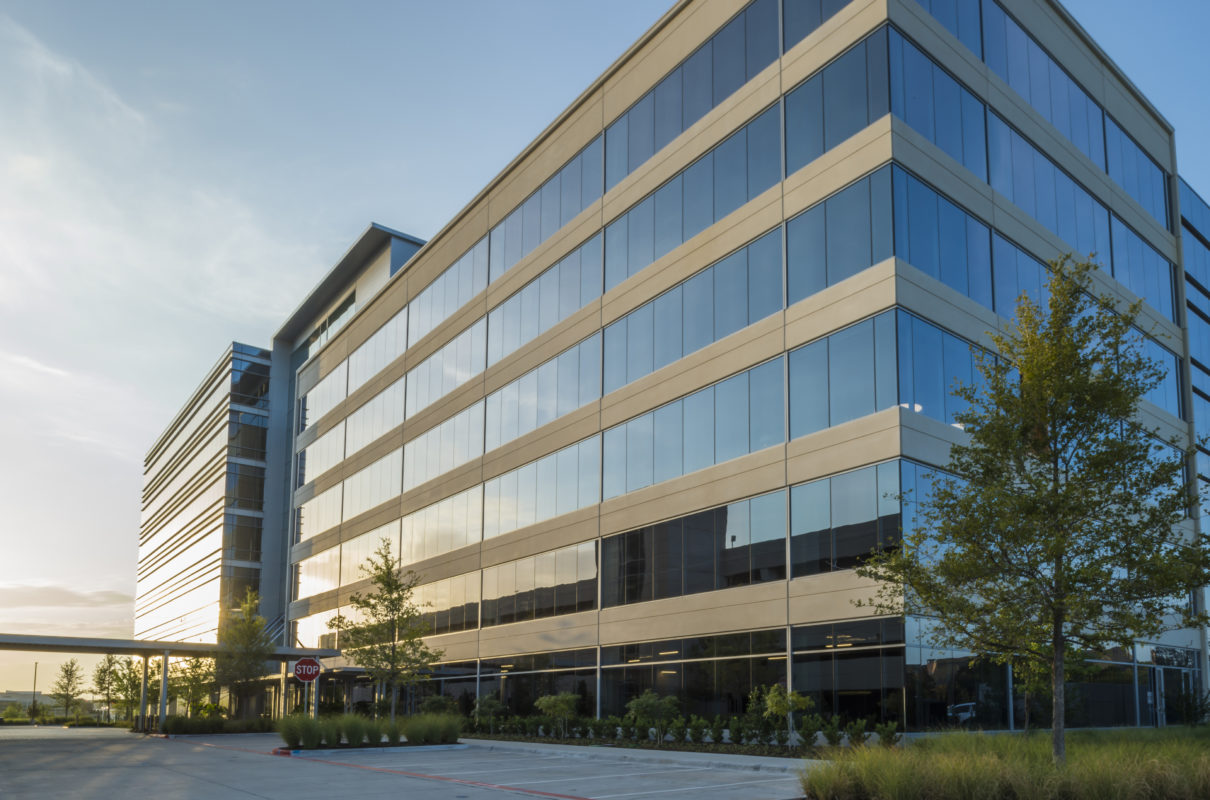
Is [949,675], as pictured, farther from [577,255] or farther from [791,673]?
[577,255]

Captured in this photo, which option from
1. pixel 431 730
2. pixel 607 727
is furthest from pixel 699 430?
pixel 431 730

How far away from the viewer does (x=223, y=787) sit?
19.5m

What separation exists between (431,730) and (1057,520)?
2212cm

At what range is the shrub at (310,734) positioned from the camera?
30.7 meters

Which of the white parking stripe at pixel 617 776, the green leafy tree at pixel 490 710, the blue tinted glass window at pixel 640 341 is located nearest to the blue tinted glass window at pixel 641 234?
the blue tinted glass window at pixel 640 341

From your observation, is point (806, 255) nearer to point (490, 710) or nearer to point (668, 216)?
point (668, 216)

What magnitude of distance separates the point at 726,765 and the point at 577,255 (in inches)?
909

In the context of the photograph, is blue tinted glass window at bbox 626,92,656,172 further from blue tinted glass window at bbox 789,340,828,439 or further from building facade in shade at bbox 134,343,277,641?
building facade in shade at bbox 134,343,277,641

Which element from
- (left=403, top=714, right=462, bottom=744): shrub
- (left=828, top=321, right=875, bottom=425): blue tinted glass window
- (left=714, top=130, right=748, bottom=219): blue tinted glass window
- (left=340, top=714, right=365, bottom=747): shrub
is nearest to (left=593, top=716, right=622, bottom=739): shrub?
(left=403, top=714, right=462, bottom=744): shrub

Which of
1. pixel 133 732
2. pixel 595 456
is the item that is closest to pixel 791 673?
pixel 595 456

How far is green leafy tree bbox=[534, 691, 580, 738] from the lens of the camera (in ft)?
117

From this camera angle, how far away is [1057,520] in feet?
56.9

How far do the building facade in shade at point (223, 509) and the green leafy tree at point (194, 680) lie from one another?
7.07 meters

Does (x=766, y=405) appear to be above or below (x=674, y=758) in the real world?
above
